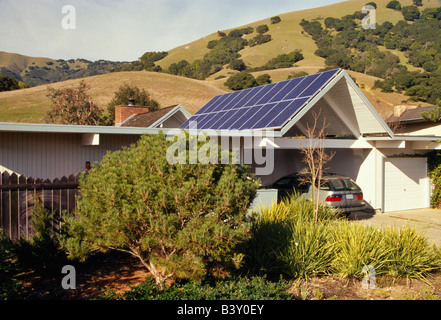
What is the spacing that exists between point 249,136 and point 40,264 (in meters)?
6.23

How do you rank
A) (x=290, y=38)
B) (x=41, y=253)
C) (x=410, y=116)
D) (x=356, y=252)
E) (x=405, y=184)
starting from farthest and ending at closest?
(x=290, y=38), (x=410, y=116), (x=405, y=184), (x=356, y=252), (x=41, y=253)

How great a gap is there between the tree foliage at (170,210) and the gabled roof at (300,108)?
4971mm

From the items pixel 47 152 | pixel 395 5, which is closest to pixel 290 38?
pixel 395 5

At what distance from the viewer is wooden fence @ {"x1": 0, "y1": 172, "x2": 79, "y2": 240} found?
765 cm

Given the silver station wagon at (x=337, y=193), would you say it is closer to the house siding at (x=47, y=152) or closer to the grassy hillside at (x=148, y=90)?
the house siding at (x=47, y=152)

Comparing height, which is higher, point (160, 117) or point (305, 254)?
point (160, 117)

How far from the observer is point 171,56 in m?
110

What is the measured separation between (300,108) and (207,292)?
6.68 metres

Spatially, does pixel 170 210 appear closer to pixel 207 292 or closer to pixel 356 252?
pixel 207 292

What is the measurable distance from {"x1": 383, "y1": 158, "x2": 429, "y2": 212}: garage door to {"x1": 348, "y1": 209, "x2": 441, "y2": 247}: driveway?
0.43 meters

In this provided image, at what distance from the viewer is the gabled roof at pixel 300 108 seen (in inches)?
426

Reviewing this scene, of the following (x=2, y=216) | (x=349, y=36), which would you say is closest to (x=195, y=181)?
(x=2, y=216)

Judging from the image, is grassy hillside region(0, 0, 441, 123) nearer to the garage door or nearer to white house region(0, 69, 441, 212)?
white house region(0, 69, 441, 212)

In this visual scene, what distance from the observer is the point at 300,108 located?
10555 millimetres
